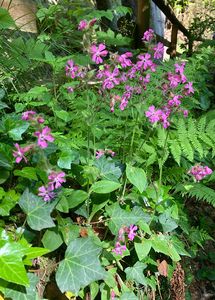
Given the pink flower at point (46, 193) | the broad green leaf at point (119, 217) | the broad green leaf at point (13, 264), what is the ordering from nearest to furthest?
1. the broad green leaf at point (13, 264)
2. the pink flower at point (46, 193)
3. the broad green leaf at point (119, 217)

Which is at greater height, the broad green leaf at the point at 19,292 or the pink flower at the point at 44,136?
the pink flower at the point at 44,136

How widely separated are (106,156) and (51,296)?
680 millimetres

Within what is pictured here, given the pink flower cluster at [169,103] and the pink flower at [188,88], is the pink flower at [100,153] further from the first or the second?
the pink flower at [188,88]

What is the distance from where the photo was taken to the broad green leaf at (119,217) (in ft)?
5.89

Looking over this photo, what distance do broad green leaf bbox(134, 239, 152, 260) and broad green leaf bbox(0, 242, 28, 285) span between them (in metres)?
0.57

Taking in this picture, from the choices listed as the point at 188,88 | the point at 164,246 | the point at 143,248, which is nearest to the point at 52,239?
the point at 143,248

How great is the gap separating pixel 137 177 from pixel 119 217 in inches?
7.5

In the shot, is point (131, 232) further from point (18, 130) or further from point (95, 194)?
point (18, 130)

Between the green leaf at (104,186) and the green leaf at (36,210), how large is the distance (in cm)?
22

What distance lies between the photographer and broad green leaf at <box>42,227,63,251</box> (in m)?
1.68

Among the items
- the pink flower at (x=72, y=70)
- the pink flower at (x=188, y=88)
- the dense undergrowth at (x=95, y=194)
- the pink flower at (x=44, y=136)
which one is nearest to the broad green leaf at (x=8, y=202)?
the dense undergrowth at (x=95, y=194)

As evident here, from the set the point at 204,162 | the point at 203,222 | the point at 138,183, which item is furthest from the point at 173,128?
the point at 138,183

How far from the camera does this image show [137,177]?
5.87 ft

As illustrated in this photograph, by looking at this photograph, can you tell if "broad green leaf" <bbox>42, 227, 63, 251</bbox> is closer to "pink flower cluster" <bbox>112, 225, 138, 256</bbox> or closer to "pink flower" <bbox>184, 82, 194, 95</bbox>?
"pink flower cluster" <bbox>112, 225, 138, 256</bbox>
